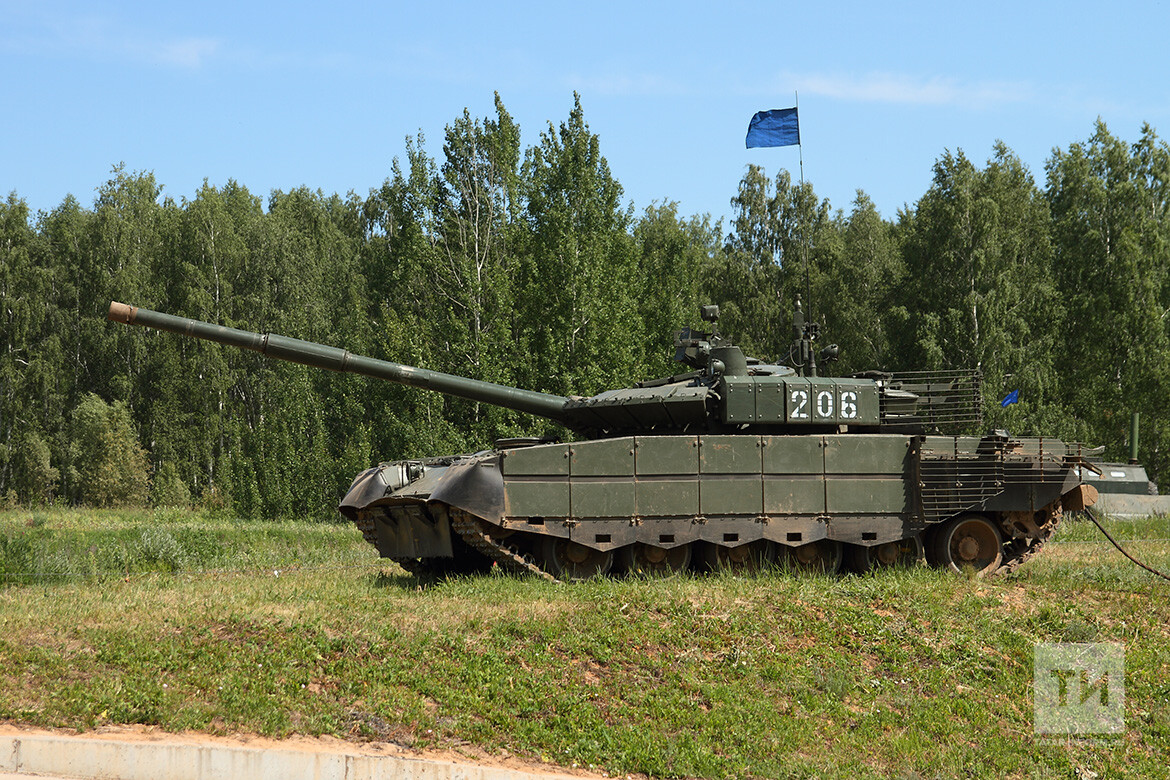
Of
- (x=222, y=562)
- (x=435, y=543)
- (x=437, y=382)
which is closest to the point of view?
(x=435, y=543)

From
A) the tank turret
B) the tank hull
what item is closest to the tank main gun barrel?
the tank turret

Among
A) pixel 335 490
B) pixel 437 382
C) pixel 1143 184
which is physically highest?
pixel 1143 184

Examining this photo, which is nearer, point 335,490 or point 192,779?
point 192,779

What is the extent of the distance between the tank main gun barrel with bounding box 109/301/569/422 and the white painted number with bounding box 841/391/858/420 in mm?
3387

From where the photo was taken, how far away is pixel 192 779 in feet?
24.1

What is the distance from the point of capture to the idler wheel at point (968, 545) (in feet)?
45.3

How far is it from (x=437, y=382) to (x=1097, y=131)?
34494mm

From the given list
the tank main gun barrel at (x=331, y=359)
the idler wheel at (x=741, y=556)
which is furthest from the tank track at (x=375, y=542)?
the idler wheel at (x=741, y=556)

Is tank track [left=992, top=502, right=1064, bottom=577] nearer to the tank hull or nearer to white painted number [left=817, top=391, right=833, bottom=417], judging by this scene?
the tank hull

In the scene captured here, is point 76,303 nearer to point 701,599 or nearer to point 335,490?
point 335,490

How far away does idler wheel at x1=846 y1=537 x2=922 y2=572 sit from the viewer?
1370 cm

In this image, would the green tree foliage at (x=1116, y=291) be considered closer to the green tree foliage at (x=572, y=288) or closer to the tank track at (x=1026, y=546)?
the green tree foliage at (x=572, y=288)

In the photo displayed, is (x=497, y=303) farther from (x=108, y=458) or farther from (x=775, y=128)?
(x=108, y=458)

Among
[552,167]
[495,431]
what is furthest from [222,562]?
[552,167]
